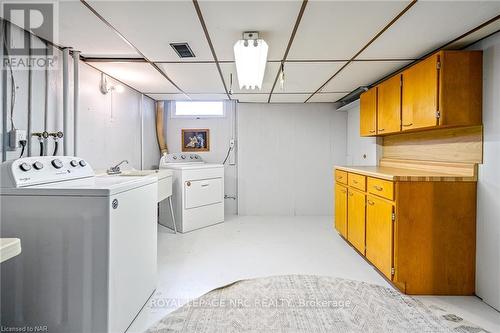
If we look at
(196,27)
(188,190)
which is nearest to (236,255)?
(188,190)

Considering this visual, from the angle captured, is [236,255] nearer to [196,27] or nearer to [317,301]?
[317,301]

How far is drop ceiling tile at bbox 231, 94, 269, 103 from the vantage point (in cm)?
407

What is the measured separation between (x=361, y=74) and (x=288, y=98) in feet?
4.65

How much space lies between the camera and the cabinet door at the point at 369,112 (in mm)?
3162

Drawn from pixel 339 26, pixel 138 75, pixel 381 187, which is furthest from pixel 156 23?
pixel 381 187

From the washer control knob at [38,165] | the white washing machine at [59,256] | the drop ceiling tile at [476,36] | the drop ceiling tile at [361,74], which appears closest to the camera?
the white washing machine at [59,256]

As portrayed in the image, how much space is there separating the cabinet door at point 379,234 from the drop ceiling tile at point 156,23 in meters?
2.03

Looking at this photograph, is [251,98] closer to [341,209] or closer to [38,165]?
[341,209]

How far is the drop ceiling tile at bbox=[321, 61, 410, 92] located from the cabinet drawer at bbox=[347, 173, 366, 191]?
112 cm

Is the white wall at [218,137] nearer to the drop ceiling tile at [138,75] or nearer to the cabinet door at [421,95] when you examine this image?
the drop ceiling tile at [138,75]

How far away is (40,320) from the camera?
1.49 meters

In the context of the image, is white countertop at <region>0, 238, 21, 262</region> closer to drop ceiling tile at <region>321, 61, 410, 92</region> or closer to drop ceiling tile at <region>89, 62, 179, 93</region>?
drop ceiling tile at <region>89, 62, 179, 93</region>

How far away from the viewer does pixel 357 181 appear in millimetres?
2865

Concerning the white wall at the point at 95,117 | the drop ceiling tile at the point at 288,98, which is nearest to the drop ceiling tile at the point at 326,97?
the drop ceiling tile at the point at 288,98
